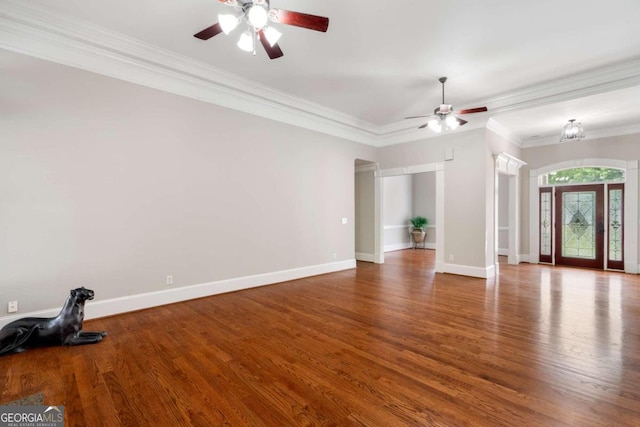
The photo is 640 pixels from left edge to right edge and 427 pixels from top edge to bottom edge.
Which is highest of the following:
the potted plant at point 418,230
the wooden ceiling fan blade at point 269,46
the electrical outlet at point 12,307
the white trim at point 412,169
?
the wooden ceiling fan blade at point 269,46

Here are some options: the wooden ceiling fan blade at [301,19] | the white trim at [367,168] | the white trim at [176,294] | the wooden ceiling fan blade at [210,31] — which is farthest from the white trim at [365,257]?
the wooden ceiling fan blade at [210,31]

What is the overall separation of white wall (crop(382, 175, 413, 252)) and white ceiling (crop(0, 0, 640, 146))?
4931 millimetres

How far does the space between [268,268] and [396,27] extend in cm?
414

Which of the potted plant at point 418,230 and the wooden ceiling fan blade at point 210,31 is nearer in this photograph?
the wooden ceiling fan blade at point 210,31

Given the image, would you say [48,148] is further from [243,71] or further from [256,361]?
[256,361]

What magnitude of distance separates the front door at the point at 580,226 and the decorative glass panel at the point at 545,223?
0.17 meters

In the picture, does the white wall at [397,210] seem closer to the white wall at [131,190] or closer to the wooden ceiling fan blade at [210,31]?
the white wall at [131,190]

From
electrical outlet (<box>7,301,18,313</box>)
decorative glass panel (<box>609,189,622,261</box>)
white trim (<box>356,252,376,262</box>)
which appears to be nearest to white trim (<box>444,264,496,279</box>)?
white trim (<box>356,252,376,262</box>)

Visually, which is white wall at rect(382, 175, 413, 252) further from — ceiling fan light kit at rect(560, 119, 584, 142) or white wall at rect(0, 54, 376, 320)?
white wall at rect(0, 54, 376, 320)

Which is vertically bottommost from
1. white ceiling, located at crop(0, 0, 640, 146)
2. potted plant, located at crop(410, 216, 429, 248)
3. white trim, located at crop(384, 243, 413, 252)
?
white trim, located at crop(384, 243, 413, 252)

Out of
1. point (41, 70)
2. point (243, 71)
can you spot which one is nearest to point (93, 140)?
point (41, 70)

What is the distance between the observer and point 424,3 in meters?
2.93

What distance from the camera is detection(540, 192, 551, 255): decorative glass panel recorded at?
7.50 meters
